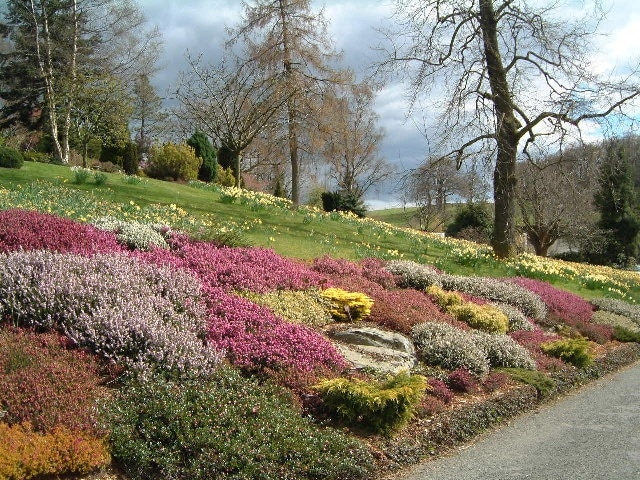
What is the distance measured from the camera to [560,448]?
5641mm

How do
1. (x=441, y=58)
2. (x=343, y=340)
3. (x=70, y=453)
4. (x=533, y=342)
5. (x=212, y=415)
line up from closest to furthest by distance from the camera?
1. (x=70, y=453)
2. (x=212, y=415)
3. (x=343, y=340)
4. (x=533, y=342)
5. (x=441, y=58)

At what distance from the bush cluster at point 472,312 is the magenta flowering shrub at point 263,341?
3446mm

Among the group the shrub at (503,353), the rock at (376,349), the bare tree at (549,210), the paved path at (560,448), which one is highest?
the bare tree at (549,210)

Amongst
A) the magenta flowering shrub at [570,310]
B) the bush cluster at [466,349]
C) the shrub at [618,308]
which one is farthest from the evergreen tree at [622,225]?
the bush cluster at [466,349]

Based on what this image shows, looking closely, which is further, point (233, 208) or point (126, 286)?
point (233, 208)

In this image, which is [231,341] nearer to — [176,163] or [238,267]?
[238,267]

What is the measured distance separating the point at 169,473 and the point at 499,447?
3200 mm

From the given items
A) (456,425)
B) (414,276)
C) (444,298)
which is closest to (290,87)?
(414,276)

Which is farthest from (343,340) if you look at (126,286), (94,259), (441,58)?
(441,58)

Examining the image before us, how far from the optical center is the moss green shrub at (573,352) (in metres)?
8.41

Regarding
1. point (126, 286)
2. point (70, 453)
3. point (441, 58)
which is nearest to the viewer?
point (70, 453)

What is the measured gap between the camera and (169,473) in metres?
4.12

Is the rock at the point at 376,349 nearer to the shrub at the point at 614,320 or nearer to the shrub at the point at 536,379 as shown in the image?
the shrub at the point at 536,379

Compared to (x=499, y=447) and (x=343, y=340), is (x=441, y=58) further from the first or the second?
(x=499, y=447)
